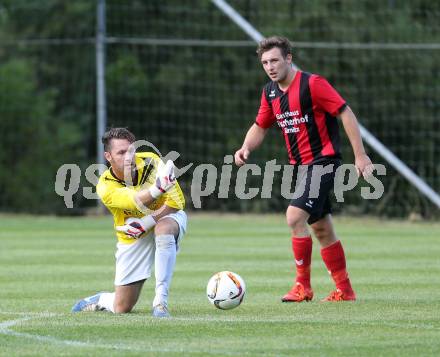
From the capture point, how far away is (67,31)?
2895 centimetres

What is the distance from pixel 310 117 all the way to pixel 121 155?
5.89 feet

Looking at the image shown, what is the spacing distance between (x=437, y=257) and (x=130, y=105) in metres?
12.8

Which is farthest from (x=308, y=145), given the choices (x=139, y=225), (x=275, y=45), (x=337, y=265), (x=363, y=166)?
(x=139, y=225)

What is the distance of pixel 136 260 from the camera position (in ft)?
27.5

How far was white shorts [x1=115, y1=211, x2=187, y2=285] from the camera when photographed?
Answer: 8344mm

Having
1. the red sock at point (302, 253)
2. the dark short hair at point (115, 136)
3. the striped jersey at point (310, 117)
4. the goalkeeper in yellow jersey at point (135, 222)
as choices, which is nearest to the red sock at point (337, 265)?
the red sock at point (302, 253)

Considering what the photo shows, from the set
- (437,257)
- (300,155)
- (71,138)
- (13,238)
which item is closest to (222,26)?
(71,138)

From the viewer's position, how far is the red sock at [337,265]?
29.4 feet

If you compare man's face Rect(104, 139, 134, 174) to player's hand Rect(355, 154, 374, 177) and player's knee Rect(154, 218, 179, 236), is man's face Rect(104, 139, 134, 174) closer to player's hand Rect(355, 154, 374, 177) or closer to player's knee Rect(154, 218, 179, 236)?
player's knee Rect(154, 218, 179, 236)

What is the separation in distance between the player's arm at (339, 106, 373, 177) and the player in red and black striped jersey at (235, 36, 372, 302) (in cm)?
1

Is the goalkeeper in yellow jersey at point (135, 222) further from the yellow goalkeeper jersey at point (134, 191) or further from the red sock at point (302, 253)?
the red sock at point (302, 253)

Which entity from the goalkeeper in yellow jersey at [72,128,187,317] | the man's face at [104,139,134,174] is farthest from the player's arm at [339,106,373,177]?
the man's face at [104,139,134,174]

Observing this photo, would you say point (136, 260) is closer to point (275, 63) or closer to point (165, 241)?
point (165, 241)

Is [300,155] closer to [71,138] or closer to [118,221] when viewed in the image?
[118,221]
